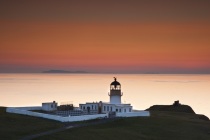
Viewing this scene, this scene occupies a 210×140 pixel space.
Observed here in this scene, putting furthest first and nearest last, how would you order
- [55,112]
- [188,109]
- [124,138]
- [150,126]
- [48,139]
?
[188,109]
[55,112]
[150,126]
[124,138]
[48,139]

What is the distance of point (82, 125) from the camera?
5894cm

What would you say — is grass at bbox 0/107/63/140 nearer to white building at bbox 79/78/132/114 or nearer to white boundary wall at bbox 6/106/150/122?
white boundary wall at bbox 6/106/150/122

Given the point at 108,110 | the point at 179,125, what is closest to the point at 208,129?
the point at 179,125

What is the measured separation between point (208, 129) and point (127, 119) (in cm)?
1324

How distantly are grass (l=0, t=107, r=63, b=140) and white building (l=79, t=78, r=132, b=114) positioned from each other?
49.1 ft

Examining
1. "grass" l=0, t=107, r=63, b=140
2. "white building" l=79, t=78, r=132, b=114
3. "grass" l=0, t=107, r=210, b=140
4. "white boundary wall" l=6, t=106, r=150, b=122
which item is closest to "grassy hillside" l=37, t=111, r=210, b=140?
"grass" l=0, t=107, r=210, b=140

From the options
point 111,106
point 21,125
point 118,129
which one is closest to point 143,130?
point 118,129

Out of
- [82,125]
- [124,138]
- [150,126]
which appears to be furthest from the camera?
[150,126]

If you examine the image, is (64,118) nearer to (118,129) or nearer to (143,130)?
(118,129)

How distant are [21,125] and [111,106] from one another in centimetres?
2087

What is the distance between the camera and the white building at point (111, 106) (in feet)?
236

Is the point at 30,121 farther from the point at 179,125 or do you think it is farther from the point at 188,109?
the point at 188,109

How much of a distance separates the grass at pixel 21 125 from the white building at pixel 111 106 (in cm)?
1495

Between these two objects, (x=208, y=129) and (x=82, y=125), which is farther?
(x=208, y=129)
